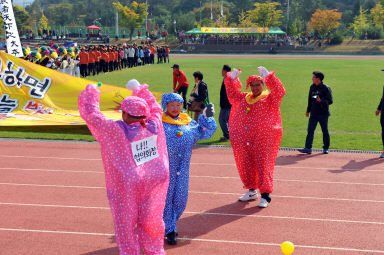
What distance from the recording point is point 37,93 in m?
14.5

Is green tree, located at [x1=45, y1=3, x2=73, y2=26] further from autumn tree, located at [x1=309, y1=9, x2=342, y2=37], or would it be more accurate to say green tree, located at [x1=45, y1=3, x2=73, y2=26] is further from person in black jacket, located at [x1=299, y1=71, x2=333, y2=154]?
person in black jacket, located at [x1=299, y1=71, x2=333, y2=154]

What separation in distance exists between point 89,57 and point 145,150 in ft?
84.8

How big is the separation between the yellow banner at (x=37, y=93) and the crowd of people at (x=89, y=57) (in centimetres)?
517

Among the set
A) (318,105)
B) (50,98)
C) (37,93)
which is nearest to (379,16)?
(50,98)

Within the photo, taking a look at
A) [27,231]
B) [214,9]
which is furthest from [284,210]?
[214,9]

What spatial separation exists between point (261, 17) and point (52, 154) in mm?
80317

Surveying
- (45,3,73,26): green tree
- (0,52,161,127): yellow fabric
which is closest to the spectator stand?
(0,52,161,127): yellow fabric

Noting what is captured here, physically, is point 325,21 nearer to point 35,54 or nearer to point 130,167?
point 35,54

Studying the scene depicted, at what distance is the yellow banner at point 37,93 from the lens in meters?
14.4

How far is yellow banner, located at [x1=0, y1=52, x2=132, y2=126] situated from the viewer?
14367 millimetres

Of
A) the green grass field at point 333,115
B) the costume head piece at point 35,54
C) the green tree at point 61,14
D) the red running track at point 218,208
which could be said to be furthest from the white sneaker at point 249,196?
the green tree at point 61,14

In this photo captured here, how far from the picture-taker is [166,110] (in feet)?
19.9

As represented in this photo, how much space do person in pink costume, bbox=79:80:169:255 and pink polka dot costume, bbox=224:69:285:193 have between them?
259 centimetres

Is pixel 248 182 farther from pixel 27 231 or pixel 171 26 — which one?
pixel 171 26
